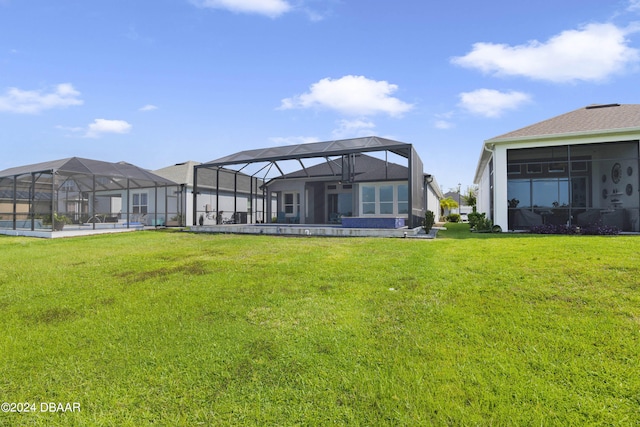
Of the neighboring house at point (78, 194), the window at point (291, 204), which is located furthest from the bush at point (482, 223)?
the neighboring house at point (78, 194)

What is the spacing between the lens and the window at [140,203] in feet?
79.7

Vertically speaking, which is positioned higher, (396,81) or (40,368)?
(396,81)

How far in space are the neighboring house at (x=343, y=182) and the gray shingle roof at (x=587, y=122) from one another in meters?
4.55

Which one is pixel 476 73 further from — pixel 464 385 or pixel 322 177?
pixel 464 385

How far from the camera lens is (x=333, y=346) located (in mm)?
3004

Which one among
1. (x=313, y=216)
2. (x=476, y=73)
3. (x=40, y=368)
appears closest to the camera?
(x=40, y=368)

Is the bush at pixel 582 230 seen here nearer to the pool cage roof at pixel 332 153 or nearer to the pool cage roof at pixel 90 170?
the pool cage roof at pixel 332 153

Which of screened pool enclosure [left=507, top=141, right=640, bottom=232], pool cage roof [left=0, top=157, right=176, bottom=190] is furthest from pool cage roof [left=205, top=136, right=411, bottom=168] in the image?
screened pool enclosure [left=507, top=141, right=640, bottom=232]

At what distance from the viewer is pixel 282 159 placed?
49.4 ft

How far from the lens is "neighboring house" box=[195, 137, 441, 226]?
43.7ft

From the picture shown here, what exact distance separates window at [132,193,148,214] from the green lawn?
20.5 m

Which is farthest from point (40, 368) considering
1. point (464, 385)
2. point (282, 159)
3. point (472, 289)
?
point (282, 159)

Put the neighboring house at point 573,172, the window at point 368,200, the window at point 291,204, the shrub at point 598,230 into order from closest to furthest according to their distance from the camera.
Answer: the shrub at point 598,230, the neighboring house at point 573,172, the window at point 368,200, the window at point 291,204

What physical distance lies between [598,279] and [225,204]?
23792 millimetres
